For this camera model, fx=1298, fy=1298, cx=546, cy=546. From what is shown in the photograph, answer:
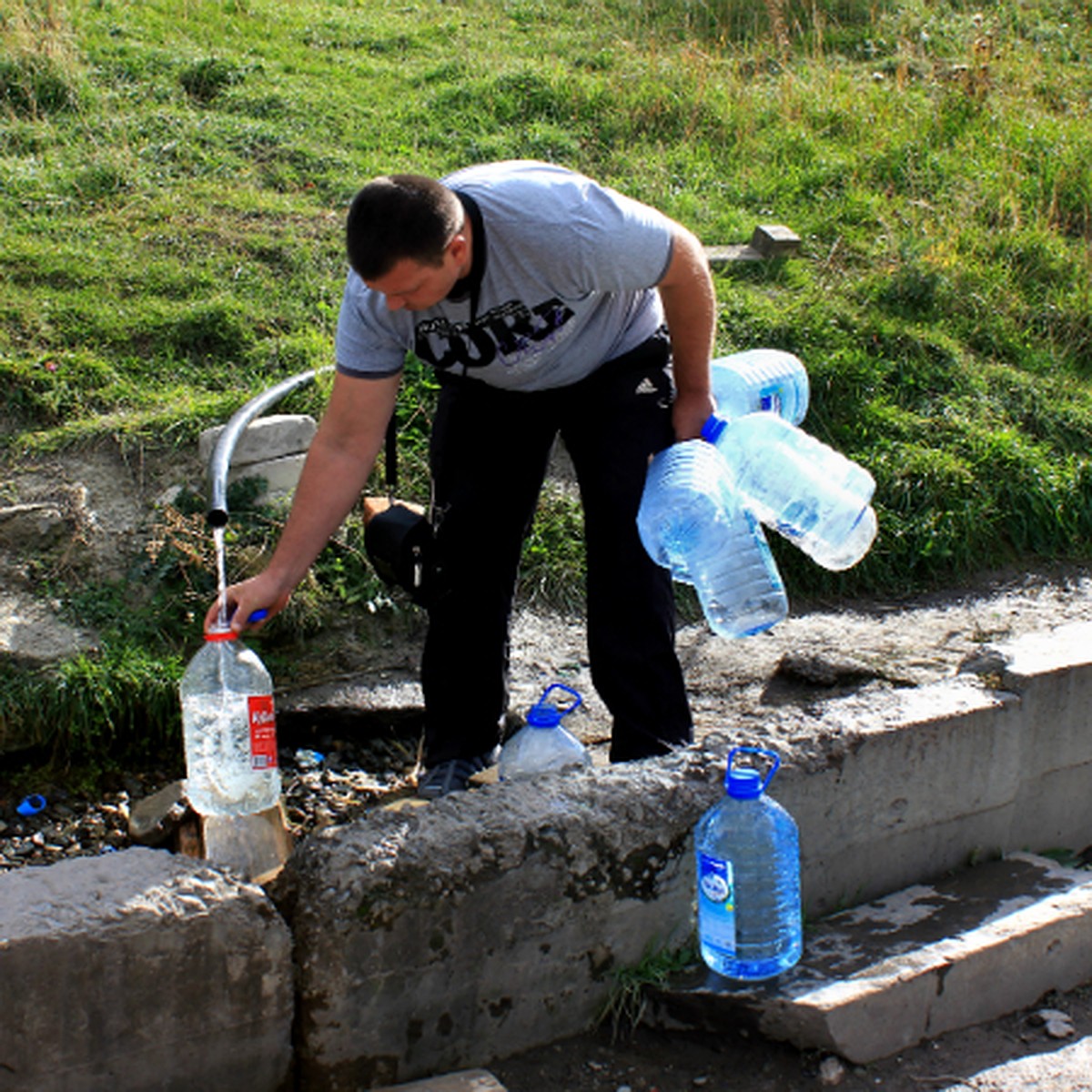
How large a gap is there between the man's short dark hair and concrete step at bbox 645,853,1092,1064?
1786 millimetres

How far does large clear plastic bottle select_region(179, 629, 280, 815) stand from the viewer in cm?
337

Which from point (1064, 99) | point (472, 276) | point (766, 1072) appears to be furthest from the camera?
point (1064, 99)

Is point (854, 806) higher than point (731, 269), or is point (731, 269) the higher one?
point (731, 269)

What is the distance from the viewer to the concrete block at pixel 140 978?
7.84 feet

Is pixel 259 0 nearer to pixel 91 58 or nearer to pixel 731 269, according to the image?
pixel 91 58

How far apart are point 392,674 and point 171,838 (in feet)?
4.10

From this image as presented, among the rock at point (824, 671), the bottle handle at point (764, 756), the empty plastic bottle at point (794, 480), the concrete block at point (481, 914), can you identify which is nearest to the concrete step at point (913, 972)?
the concrete block at point (481, 914)

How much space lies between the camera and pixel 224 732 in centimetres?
347

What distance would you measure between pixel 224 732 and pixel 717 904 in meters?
1.39

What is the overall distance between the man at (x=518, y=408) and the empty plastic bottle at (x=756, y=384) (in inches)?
19.3

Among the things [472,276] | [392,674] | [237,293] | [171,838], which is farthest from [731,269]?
[171,838]

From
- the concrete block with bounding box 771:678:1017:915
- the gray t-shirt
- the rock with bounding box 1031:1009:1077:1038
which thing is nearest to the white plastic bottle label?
the concrete block with bounding box 771:678:1017:915

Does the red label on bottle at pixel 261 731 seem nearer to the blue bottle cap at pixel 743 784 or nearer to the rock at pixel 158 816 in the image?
the rock at pixel 158 816

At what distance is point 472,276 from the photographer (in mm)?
3238
